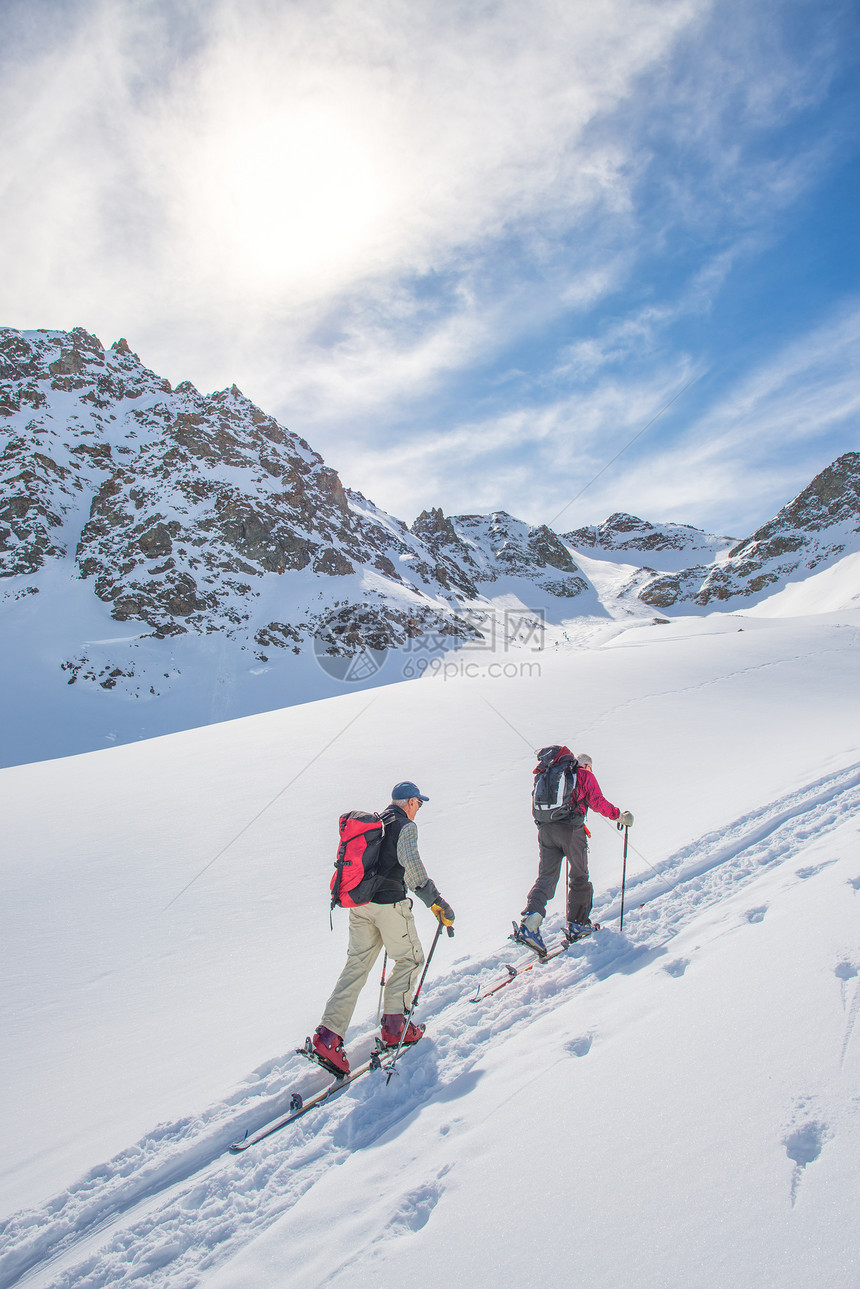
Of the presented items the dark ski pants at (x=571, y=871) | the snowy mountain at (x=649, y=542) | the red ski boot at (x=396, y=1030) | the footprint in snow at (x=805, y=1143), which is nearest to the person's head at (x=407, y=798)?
the red ski boot at (x=396, y=1030)

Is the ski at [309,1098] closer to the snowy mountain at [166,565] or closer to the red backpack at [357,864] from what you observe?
the red backpack at [357,864]

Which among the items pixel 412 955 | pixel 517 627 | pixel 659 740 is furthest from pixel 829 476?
pixel 412 955

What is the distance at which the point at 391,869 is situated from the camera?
395cm

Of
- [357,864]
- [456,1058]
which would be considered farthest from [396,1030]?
[357,864]

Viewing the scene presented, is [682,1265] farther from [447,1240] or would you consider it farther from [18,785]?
[18,785]

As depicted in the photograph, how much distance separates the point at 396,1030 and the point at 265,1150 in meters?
0.98

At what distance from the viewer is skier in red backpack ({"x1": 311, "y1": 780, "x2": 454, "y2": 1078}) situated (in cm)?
379

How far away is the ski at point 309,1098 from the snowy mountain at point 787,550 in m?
107

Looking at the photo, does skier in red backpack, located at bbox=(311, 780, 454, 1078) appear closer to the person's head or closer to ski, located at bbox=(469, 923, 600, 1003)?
the person's head

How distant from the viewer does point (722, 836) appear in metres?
6.23

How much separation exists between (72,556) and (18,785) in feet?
130

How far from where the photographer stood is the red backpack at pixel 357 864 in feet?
12.4

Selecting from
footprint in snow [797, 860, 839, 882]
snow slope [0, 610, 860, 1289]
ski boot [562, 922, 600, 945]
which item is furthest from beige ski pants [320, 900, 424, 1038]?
footprint in snow [797, 860, 839, 882]

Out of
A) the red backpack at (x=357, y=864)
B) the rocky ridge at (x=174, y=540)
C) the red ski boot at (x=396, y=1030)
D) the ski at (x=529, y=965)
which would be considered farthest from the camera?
the rocky ridge at (x=174, y=540)
